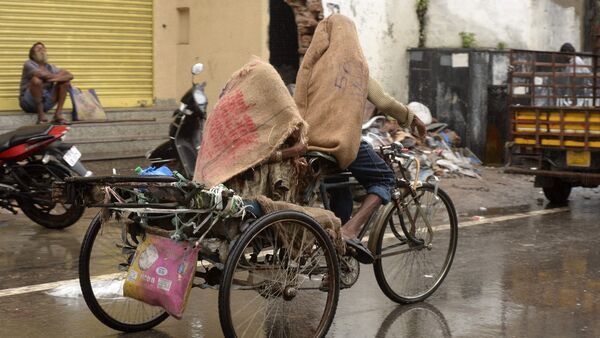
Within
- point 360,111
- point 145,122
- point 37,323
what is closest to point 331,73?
point 360,111

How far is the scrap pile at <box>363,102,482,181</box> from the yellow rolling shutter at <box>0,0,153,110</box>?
3512 mm

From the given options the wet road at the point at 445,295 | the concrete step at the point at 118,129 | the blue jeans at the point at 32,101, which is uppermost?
the blue jeans at the point at 32,101

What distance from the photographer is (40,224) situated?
30.1ft

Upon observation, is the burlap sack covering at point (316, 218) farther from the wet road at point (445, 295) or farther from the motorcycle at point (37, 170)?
the motorcycle at point (37, 170)

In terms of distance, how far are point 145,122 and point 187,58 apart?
5.10 feet

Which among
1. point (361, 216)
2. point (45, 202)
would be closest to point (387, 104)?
point (361, 216)

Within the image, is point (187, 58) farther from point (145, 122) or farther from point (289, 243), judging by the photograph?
point (289, 243)

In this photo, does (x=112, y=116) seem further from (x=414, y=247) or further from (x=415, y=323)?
(x=415, y=323)

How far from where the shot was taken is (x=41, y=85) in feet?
39.8

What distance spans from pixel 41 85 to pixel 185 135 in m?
2.89

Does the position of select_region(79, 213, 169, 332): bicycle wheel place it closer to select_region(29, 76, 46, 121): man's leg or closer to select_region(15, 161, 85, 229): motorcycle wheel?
select_region(15, 161, 85, 229): motorcycle wheel

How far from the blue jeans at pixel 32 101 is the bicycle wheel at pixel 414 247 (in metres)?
6.85

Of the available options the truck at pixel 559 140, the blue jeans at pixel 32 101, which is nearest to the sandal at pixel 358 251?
the truck at pixel 559 140

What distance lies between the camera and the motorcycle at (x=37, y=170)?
8.96m
